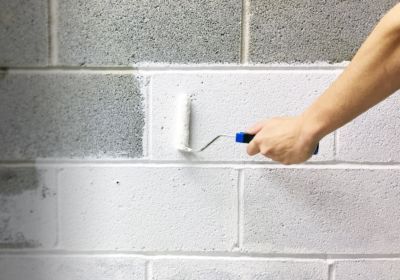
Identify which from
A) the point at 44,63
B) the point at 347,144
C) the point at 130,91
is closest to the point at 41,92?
the point at 44,63

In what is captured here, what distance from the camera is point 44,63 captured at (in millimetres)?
1440

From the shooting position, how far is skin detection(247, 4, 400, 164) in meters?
0.89

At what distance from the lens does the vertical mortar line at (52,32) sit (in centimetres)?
142

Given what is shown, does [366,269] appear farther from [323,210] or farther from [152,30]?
[152,30]

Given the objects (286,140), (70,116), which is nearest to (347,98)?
(286,140)

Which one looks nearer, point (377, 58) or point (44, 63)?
point (377, 58)

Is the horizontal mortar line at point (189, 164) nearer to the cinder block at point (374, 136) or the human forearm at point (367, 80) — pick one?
the cinder block at point (374, 136)

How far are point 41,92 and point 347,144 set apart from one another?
37.9 inches

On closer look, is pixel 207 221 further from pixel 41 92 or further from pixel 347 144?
pixel 41 92

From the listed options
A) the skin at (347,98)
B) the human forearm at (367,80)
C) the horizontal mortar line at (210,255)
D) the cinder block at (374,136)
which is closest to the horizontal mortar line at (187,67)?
the cinder block at (374,136)

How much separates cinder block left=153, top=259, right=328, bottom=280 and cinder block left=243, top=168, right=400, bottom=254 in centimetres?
5

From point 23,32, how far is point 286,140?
88cm

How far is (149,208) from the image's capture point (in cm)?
147

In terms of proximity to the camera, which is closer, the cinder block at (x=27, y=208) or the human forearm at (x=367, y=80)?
the human forearm at (x=367, y=80)
